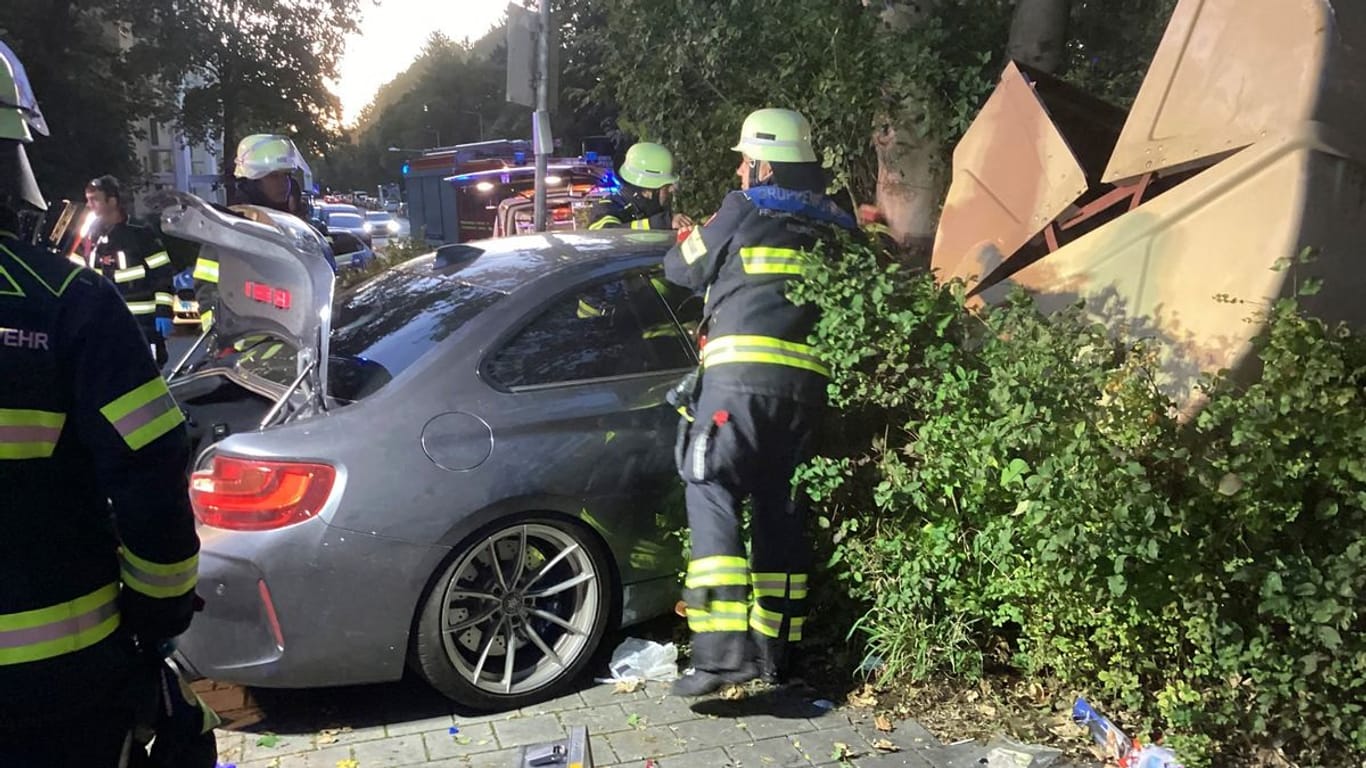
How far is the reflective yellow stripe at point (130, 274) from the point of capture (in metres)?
7.24

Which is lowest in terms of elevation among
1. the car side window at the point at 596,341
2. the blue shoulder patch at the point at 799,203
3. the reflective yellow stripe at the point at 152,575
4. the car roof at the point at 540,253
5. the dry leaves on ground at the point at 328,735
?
the dry leaves on ground at the point at 328,735

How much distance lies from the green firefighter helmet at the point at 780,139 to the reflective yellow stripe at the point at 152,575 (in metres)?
2.58

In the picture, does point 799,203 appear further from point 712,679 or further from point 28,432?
point 28,432

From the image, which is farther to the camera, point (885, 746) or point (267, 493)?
point (885, 746)

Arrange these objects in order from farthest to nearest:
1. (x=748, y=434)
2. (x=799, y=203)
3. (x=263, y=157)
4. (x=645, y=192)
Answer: (x=645, y=192) → (x=263, y=157) → (x=799, y=203) → (x=748, y=434)

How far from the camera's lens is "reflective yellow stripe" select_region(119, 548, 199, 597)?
1942 millimetres

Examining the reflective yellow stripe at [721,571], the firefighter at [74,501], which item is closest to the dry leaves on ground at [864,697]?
the reflective yellow stripe at [721,571]

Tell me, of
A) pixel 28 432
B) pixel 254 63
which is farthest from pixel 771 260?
pixel 254 63

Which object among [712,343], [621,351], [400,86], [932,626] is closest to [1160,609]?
[932,626]

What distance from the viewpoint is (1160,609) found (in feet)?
10.2

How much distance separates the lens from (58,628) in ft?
6.15

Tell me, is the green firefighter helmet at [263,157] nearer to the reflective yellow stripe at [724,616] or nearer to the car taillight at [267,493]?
the car taillight at [267,493]

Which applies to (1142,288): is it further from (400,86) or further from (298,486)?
(400,86)

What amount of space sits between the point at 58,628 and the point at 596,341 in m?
2.29
